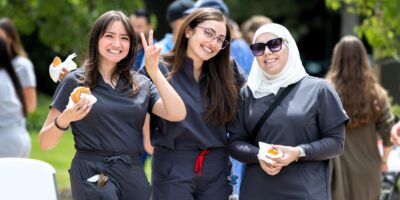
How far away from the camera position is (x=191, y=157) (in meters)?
4.64

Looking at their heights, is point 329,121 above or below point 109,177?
above

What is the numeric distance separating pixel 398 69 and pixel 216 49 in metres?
7.44

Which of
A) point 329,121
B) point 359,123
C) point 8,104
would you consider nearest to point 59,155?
point 8,104

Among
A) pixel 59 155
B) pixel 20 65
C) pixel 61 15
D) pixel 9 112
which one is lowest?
pixel 59 155

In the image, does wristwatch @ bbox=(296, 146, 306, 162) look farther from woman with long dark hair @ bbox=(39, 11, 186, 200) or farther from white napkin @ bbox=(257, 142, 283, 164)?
→ woman with long dark hair @ bbox=(39, 11, 186, 200)

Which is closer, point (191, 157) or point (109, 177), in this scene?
point (109, 177)

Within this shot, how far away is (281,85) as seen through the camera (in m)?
4.58

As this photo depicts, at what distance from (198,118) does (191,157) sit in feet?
0.79

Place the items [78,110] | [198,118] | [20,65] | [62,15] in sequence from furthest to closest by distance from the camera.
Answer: [62,15]
[20,65]
[198,118]
[78,110]

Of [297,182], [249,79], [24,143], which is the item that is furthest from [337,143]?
[24,143]

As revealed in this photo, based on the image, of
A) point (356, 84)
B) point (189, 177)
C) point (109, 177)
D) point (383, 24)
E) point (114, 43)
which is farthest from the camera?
point (383, 24)

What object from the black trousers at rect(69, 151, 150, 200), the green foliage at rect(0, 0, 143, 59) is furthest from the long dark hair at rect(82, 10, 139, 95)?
the green foliage at rect(0, 0, 143, 59)

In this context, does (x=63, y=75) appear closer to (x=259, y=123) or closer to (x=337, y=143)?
(x=259, y=123)

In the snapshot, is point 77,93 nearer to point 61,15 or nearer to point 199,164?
point 199,164
